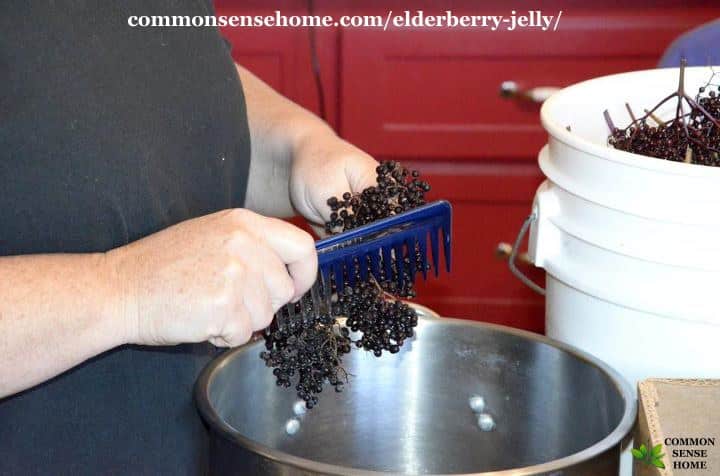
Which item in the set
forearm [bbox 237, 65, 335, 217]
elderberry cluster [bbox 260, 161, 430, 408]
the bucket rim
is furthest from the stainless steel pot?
forearm [bbox 237, 65, 335, 217]

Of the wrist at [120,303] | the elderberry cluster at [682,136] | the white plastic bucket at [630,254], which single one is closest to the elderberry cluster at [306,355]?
the wrist at [120,303]

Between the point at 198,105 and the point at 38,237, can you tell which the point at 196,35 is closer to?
the point at 198,105

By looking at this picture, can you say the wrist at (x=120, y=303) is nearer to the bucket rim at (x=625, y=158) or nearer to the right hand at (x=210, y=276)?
the right hand at (x=210, y=276)

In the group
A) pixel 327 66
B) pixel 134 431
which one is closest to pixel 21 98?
pixel 134 431

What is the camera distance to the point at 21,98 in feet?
2.74

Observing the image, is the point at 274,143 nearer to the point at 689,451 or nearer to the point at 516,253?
the point at 516,253

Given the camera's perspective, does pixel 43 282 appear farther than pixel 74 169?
No

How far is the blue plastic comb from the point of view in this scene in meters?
0.82

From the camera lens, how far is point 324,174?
101cm

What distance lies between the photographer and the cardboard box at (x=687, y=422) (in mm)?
771

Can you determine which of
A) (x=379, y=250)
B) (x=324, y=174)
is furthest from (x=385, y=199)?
(x=324, y=174)

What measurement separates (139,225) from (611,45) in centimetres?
126

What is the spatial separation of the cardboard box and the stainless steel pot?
0.15 ft

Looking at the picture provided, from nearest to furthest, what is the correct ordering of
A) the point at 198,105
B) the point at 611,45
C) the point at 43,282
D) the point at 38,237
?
the point at 43,282
the point at 38,237
the point at 198,105
the point at 611,45
